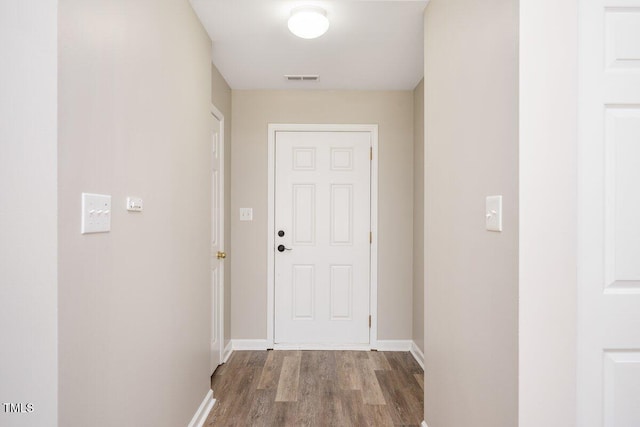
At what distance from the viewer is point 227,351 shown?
3.24m

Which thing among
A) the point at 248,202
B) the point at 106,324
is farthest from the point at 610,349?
the point at 248,202

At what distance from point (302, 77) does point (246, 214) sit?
1.30 metres

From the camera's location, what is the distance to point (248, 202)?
3.42 m

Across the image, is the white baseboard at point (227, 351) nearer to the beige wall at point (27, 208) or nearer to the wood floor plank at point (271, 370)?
the wood floor plank at point (271, 370)

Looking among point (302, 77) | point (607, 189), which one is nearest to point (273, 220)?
point (302, 77)

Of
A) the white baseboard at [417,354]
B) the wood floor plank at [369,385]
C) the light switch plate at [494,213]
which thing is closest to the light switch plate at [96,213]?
the light switch plate at [494,213]

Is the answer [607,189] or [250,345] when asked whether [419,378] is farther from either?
[607,189]

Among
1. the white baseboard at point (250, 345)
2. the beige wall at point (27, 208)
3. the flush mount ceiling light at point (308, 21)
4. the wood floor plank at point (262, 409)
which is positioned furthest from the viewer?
the white baseboard at point (250, 345)

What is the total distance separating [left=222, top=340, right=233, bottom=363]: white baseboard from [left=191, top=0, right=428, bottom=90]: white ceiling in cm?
231

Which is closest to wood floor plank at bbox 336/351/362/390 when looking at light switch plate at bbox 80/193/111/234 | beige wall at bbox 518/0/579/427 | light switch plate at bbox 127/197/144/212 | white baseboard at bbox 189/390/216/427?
white baseboard at bbox 189/390/216/427

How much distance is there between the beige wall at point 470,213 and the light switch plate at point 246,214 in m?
1.82

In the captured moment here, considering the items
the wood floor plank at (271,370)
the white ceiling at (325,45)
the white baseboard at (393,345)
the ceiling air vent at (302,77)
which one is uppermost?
the white ceiling at (325,45)

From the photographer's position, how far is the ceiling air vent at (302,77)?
3.06 metres

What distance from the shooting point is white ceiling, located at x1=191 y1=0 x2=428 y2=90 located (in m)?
2.08
